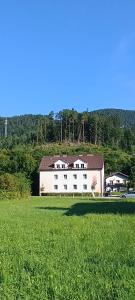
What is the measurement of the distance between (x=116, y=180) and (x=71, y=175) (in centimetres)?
2211

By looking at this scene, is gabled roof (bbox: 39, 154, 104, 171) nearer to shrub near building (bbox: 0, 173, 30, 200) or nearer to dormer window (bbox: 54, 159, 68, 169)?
dormer window (bbox: 54, 159, 68, 169)

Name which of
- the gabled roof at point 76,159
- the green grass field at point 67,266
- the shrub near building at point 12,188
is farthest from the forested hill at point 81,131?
the green grass field at point 67,266

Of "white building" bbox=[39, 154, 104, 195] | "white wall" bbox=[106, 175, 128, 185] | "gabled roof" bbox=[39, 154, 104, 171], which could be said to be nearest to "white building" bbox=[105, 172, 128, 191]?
"white wall" bbox=[106, 175, 128, 185]

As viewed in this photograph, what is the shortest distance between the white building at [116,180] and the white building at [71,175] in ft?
61.7

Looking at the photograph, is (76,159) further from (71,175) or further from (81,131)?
(81,131)

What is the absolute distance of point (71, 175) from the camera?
99688 mm

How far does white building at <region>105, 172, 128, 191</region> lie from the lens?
118 m

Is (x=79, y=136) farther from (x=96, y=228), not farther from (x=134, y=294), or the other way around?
(x=134, y=294)

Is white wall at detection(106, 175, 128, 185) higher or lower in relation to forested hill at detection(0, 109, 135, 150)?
lower

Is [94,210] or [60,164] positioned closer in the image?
[94,210]

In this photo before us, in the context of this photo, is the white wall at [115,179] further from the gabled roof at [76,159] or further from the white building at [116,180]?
the gabled roof at [76,159]

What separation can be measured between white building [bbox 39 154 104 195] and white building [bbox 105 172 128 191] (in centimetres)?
1882

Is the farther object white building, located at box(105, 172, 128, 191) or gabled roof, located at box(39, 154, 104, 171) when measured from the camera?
white building, located at box(105, 172, 128, 191)

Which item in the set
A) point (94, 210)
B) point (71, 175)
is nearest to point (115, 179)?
point (71, 175)
